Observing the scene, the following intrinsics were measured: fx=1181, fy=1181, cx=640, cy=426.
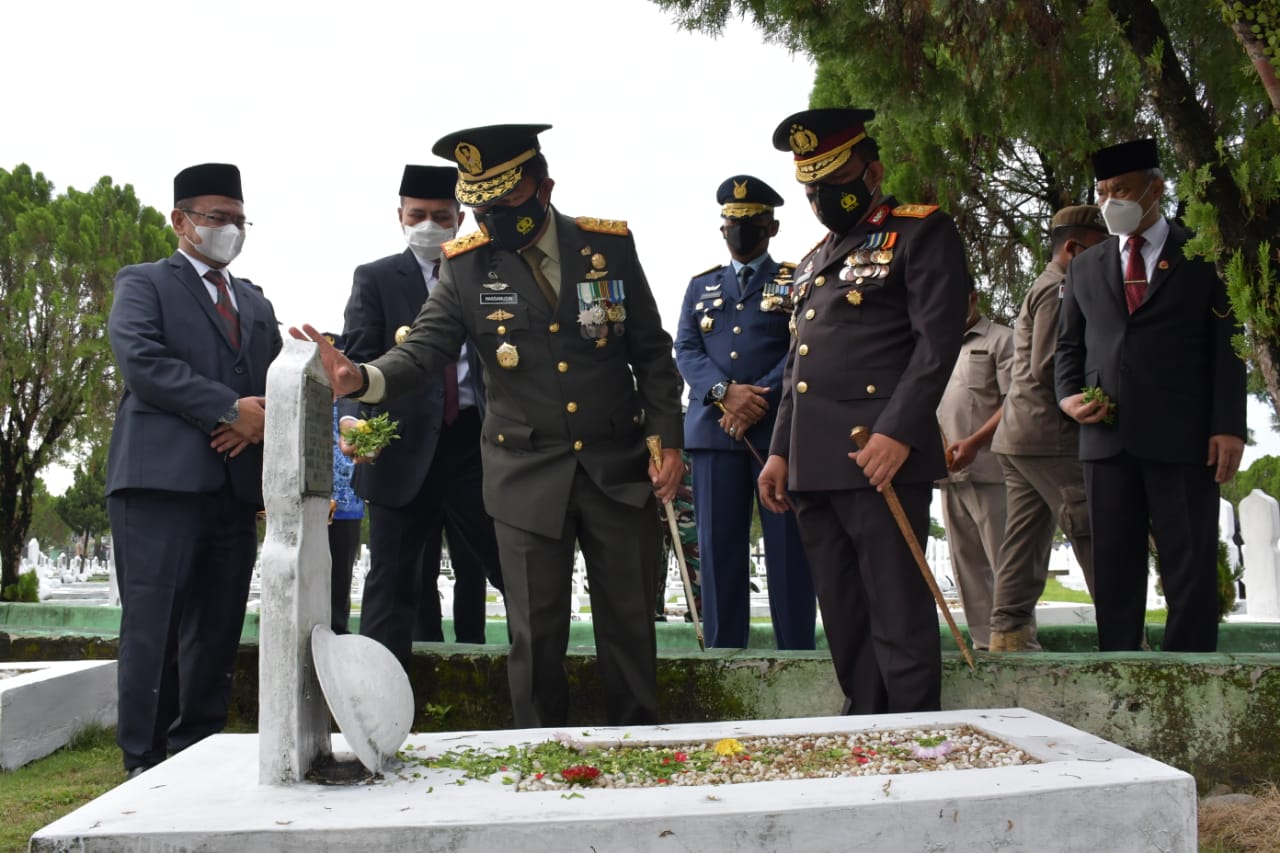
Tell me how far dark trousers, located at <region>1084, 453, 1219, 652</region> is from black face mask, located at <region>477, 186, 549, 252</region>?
224cm

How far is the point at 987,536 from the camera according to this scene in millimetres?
6285

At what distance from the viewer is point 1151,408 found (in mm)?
4184

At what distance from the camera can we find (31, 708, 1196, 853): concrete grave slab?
7.61 ft

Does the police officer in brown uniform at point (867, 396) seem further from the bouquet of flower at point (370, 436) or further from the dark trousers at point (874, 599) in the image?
the bouquet of flower at point (370, 436)

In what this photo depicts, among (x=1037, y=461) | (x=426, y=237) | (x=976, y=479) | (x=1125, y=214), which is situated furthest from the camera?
(x=976, y=479)

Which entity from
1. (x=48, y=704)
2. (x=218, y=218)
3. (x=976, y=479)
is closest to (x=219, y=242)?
(x=218, y=218)

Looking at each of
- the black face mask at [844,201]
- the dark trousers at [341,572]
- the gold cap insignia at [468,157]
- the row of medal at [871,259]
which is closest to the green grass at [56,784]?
the dark trousers at [341,572]

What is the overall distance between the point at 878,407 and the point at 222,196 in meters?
2.62

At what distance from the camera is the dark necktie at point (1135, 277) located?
14.3ft

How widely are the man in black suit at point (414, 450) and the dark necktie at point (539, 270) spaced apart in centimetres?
→ 66

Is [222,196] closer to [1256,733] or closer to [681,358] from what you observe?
[681,358]

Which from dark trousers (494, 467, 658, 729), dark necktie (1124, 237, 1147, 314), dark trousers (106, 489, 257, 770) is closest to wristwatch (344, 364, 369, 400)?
dark trousers (494, 467, 658, 729)

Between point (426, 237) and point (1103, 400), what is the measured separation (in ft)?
9.43

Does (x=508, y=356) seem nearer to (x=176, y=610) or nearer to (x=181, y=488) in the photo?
(x=181, y=488)
